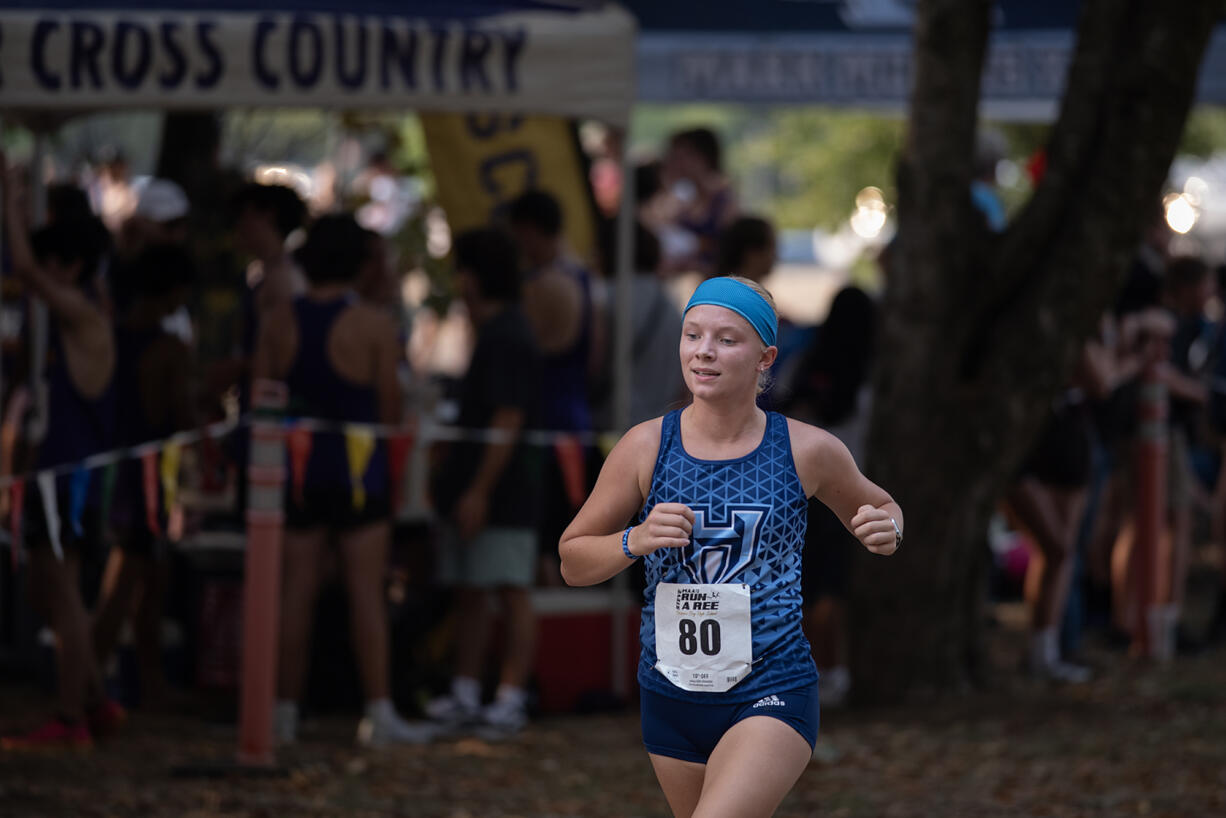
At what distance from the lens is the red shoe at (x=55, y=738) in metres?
6.74

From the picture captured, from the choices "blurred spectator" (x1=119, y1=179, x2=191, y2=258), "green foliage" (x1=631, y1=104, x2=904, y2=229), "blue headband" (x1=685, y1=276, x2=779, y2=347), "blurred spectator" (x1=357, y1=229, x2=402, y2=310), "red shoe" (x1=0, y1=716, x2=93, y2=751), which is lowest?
"red shoe" (x1=0, y1=716, x2=93, y2=751)

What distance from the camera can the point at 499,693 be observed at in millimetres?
7660

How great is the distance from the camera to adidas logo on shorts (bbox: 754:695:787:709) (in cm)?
389

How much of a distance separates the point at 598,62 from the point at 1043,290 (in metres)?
2.21

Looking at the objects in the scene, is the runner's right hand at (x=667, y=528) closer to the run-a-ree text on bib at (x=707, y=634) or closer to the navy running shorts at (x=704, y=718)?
the run-a-ree text on bib at (x=707, y=634)

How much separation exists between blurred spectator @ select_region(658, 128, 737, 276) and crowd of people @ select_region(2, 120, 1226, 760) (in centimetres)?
293

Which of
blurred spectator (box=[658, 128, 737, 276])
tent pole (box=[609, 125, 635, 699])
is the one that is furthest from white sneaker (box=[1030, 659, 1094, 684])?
blurred spectator (box=[658, 128, 737, 276])

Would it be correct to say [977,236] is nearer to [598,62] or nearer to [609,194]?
[598,62]

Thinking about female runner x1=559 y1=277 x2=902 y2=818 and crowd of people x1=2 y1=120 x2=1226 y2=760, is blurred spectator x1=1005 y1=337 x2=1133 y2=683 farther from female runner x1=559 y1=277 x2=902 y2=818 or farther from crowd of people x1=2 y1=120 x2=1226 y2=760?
female runner x1=559 y1=277 x2=902 y2=818

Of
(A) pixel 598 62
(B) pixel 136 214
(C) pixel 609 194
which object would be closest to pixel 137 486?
(B) pixel 136 214

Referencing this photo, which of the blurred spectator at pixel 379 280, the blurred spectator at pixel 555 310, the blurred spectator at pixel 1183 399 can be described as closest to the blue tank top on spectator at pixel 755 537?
the blurred spectator at pixel 555 310

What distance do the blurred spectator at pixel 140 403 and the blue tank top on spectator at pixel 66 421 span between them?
548 millimetres

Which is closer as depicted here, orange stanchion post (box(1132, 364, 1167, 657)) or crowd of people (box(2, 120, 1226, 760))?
crowd of people (box(2, 120, 1226, 760))

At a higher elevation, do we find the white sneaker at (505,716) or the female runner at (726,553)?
the female runner at (726,553)
